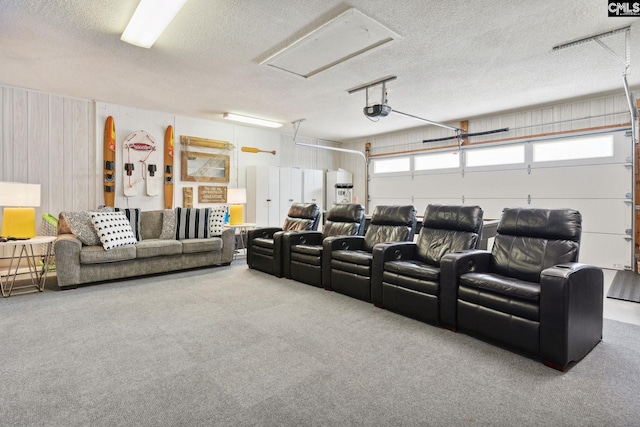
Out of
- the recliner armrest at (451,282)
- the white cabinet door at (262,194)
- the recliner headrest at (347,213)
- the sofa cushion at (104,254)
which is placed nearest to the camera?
the recliner armrest at (451,282)

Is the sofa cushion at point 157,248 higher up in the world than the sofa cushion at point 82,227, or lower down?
lower down

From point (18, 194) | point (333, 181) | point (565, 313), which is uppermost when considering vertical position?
point (333, 181)

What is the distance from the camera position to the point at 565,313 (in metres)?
2.11

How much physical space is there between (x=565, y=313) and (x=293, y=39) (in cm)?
330

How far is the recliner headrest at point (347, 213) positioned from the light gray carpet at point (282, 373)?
160 centimetres

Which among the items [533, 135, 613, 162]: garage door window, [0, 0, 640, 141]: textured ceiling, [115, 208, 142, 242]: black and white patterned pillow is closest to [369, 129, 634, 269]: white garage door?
[533, 135, 613, 162]: garage door window

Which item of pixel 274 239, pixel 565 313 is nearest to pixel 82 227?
pixel 274 239

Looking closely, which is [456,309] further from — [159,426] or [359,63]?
[359,63]

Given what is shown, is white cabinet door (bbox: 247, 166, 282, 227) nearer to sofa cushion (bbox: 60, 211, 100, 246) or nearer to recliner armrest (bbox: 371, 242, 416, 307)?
sofa cushion (bbox: 60, 211, 100, 246)

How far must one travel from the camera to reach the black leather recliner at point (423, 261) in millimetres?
2951

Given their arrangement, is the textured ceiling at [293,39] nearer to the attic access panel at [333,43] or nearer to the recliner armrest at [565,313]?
the attic access panel at [333,43]

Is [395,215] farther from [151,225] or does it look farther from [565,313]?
[151,225]

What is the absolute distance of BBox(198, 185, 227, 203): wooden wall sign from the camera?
23.2ft

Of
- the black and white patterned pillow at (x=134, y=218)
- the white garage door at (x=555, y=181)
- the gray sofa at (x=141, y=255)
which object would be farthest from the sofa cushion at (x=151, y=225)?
the white garage door at (x=555, y=181)
